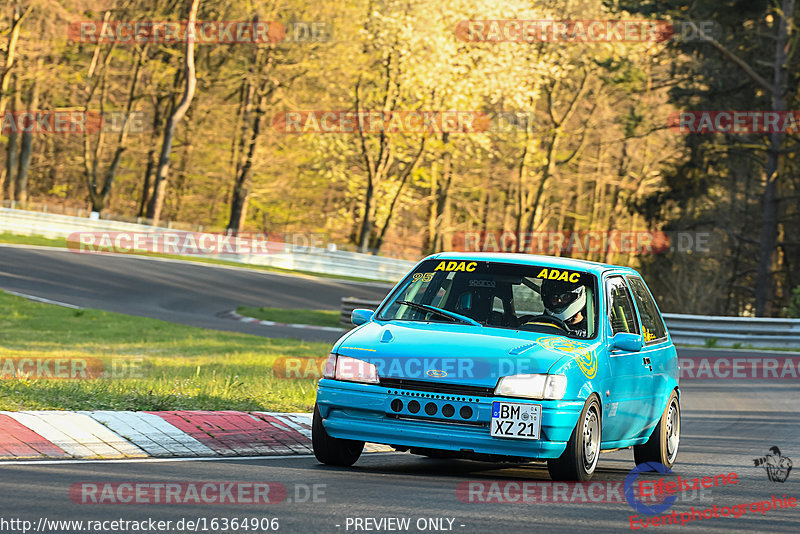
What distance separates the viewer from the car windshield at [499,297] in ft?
29.3

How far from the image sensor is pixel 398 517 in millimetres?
6504

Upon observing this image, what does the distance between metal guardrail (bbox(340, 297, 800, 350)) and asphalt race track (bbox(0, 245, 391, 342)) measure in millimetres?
3987

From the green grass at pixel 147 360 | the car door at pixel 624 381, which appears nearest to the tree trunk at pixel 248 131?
the green grass at pixel 147 360

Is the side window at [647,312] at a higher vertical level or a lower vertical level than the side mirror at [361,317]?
higher

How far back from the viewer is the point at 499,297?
912 centimetres

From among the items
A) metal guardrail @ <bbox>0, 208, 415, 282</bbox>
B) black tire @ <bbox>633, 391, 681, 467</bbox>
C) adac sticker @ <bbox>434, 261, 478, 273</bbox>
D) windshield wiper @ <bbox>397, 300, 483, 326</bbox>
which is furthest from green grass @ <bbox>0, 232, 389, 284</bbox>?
black tire @ <bbox>633, 391, 681, 467</bbox>


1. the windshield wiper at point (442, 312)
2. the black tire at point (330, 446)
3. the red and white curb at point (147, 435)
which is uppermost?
the windshield wiper at point (442, 312)

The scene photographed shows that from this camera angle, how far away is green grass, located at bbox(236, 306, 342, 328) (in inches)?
1180

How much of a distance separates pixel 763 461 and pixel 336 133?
47493 millimetres

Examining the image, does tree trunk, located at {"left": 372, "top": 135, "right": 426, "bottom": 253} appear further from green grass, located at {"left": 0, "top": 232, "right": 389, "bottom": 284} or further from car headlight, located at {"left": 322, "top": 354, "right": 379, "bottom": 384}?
car headlight, located at {"left": 322, "top": 354, "right": 379, "bottom": 384}

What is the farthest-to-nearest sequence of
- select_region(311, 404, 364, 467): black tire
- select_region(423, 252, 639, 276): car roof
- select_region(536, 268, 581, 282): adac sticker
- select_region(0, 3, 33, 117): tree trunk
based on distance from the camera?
select_region(0, 3, 33, 117): tree trunk
select_region(423, 252, 639, 276): car roof
select_region(536, 268, 581, 282): adac sticker
select_region(311, 404, 364, 467): black tire

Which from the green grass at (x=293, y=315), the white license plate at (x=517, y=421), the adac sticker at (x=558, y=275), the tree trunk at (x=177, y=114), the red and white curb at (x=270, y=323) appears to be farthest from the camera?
the tree trunk at (x=177, y=114)

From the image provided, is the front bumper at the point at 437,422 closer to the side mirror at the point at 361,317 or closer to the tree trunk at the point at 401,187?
the side mirror at the point at 361,317

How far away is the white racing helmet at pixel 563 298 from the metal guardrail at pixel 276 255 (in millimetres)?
34960
